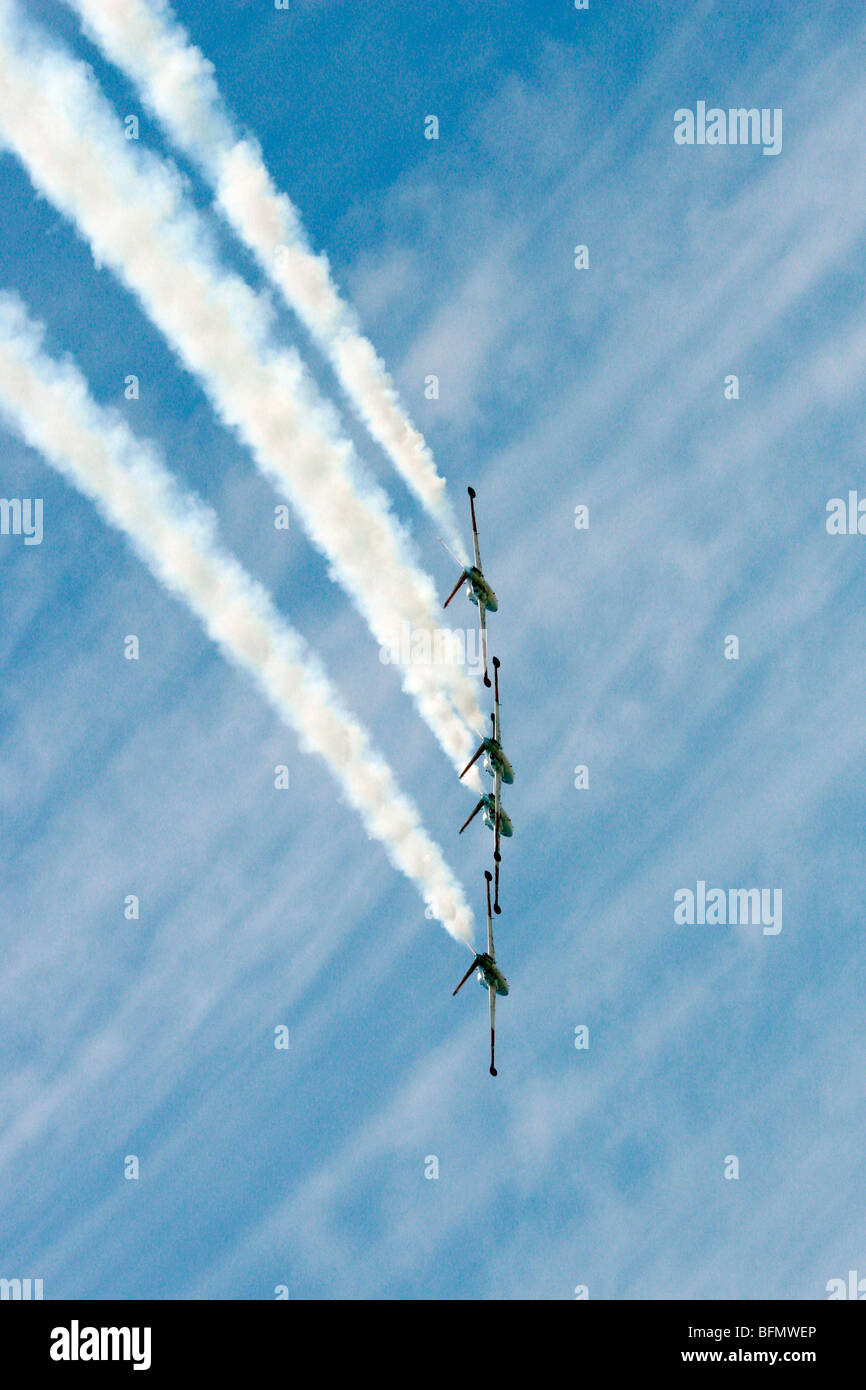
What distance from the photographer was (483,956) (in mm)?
82438

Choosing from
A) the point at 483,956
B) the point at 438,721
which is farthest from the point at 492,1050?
the point at 438,721

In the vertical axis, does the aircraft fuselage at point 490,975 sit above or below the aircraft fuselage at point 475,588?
below

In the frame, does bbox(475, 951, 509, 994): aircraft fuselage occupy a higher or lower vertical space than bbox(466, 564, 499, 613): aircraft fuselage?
lower

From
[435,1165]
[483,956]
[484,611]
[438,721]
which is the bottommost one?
[435,1165]

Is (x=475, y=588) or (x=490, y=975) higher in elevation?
(x=475, y=588)
